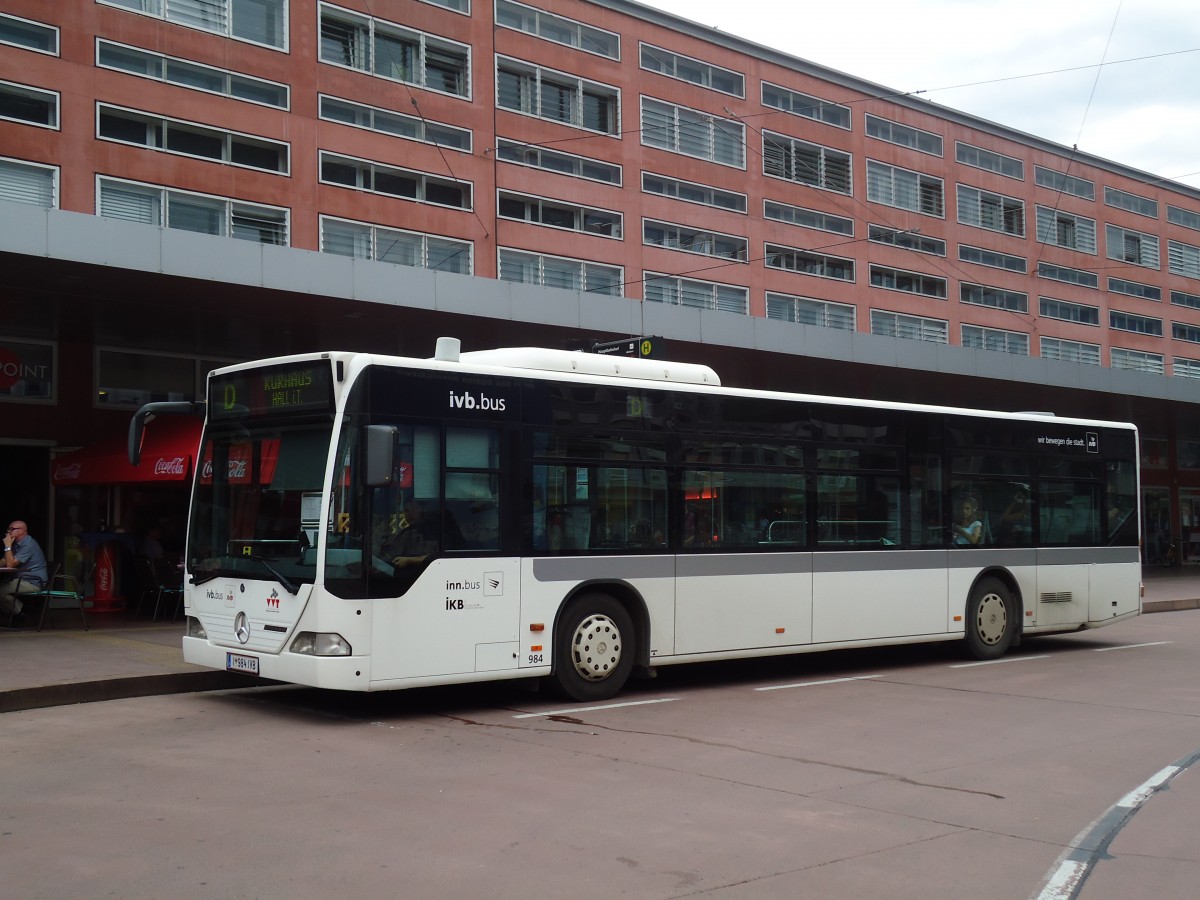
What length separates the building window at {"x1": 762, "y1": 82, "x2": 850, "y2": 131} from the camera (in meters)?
39.1

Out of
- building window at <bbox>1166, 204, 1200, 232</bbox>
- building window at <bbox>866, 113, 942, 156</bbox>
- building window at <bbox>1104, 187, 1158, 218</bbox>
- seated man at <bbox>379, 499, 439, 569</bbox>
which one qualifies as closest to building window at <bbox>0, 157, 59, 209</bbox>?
seated man at <bbox>379, 499, 439, 569</bbox>

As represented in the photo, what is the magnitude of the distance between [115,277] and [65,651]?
467 centimetres

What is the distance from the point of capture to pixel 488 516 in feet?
34.7

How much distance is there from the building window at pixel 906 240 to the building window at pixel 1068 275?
617 centimetres

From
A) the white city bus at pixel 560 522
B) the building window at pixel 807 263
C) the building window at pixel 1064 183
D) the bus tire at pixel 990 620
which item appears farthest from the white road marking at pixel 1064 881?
the building window at pixel 1064 183

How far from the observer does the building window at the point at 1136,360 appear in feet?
167

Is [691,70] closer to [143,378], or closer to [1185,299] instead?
[143,378]

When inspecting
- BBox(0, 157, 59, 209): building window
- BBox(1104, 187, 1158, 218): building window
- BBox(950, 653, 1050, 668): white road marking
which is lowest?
BBox(950, 653, 1050, 668): white road marking

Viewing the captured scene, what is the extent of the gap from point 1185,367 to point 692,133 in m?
29.8

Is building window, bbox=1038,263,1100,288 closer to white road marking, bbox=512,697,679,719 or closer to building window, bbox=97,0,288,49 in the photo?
building window, bbox=97,0,288,49

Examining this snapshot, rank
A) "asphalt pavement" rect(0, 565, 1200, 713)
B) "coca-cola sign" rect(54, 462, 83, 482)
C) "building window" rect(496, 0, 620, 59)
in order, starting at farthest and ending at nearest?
"building window" rect(496, 0, 620, 59) → "coca-cola sign" rect(54, 462, 83, 482) → "asphalt pavement" rect(0, 565, 1200, 713)

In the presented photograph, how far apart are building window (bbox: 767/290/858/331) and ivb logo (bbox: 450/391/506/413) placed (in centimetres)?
2832

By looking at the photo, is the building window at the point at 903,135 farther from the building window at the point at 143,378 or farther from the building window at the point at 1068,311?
the building window at the point at 143,378

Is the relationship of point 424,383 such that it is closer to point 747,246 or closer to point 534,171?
point 534,171
